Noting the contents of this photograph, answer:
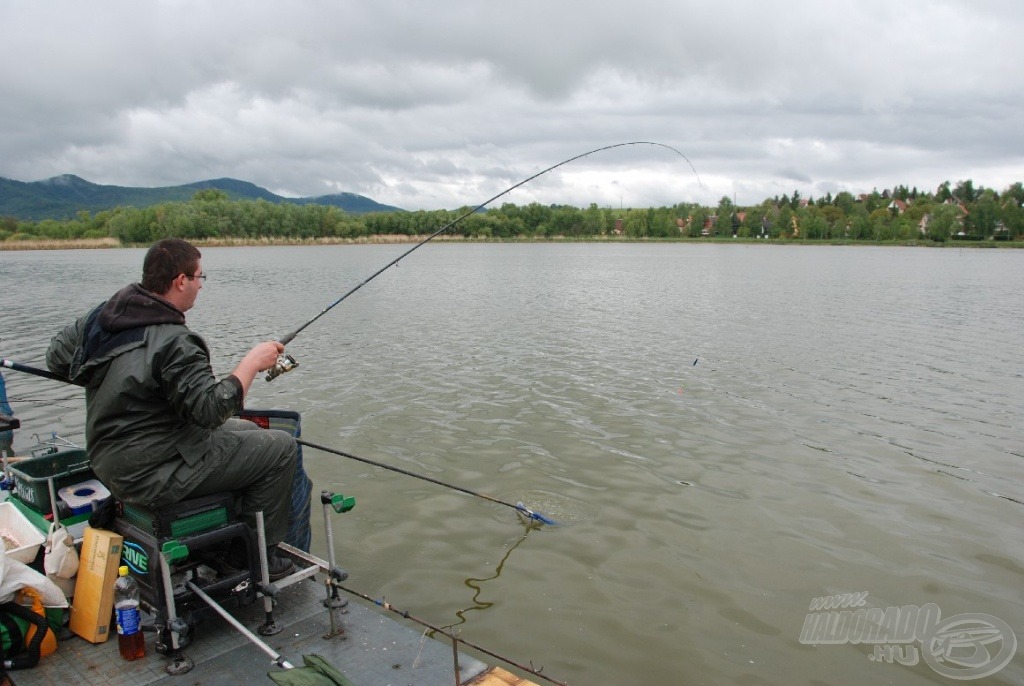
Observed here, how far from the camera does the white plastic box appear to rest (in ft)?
13.9

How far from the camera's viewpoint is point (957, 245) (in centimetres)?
10719

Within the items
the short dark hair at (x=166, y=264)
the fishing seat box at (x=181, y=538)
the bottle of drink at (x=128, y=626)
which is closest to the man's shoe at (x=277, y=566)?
the fishing seat box at (x=181, y=538)

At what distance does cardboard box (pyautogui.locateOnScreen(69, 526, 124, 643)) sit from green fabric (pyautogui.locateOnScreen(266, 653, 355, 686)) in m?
1.24

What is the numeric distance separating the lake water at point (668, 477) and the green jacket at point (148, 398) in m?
2.62

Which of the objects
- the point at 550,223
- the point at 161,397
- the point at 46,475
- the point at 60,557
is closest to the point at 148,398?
the point at 161,397

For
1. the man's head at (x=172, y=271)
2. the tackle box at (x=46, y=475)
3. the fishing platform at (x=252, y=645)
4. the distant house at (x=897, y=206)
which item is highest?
the distant house at (x=897, y=206)

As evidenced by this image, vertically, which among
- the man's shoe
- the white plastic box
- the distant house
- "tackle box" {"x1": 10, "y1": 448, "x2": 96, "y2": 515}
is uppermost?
the distant house

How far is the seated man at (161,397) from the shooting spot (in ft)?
11.4

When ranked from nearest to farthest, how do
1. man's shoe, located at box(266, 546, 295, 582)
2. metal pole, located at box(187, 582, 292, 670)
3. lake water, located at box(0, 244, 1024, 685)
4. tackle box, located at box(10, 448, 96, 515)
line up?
metal pole, located at box(187, 582, 292, 670) → man's shoe, located at box(266, 546, 295, 582) → tackle box, located at box(10, 448, 96, 515) → lake water, located at box(0, 244, 1024, 685)

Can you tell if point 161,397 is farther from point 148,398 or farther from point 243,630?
point 243,630

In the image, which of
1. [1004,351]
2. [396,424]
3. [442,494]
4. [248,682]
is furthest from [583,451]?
[1004,351]

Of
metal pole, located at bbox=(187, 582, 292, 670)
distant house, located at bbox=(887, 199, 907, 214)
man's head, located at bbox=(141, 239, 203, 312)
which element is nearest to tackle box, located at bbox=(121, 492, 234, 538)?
metal pole, located at bbox=(187, 582, 292, 670)

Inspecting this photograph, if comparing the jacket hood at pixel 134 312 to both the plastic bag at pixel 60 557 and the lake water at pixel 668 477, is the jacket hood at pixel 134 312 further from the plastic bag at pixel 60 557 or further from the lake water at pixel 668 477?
the lake water at pixel 668 477

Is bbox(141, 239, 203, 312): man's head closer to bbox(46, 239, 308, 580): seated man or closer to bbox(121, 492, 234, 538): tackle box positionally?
bbox(46, 239, 308, 580): seated man
